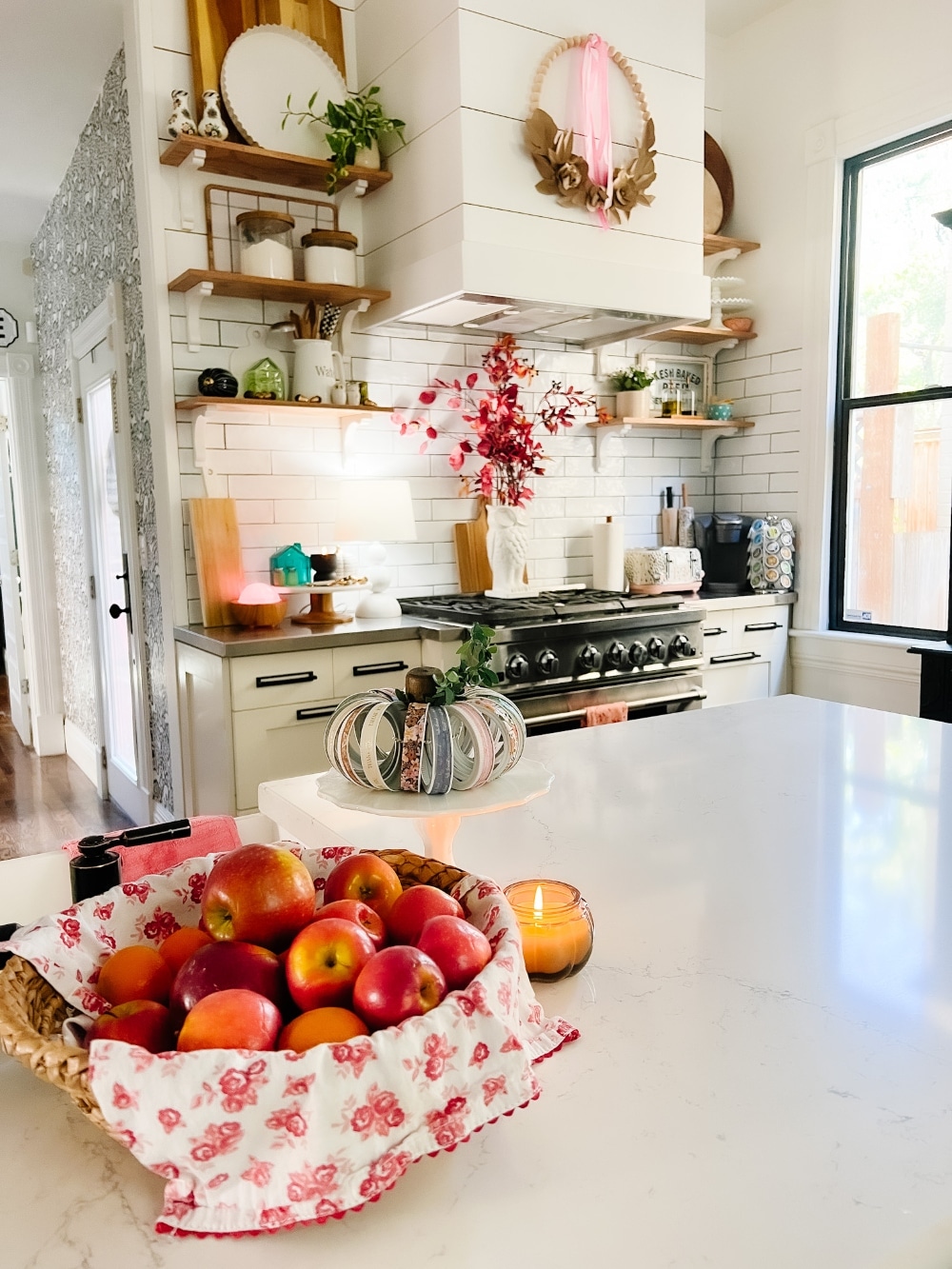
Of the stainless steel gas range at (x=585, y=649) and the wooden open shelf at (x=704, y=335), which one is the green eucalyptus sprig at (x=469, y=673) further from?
the wooden open shelf at (x=704, y=335)

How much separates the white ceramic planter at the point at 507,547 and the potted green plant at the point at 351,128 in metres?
1.25

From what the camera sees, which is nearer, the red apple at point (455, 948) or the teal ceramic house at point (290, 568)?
the red apple at point (455, 948)

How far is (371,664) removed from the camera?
3.07 m

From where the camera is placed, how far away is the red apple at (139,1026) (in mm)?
658

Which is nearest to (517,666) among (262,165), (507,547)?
(507,547)

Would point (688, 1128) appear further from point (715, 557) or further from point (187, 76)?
point (715, 557)

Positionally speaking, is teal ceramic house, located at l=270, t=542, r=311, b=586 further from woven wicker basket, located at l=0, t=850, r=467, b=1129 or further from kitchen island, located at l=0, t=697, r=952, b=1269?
woven wicker basket, located at l=0, t=850, r=467, b=1129

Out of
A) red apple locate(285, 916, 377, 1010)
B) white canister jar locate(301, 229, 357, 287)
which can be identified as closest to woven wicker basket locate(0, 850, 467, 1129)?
red apple locate(285, 916, 377, 1010)

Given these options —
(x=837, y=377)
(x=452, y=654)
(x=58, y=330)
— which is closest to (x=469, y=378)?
(x=452, y=654)

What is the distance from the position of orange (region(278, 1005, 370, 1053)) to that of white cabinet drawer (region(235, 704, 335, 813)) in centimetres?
225

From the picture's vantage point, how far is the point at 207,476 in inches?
130

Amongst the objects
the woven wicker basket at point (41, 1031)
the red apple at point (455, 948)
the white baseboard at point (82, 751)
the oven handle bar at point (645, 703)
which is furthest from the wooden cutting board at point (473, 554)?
the red apple at point (455, 948)

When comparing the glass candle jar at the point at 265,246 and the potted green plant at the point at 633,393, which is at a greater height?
the glass candle jar at the point at 265,246

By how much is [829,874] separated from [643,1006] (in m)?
0.40
